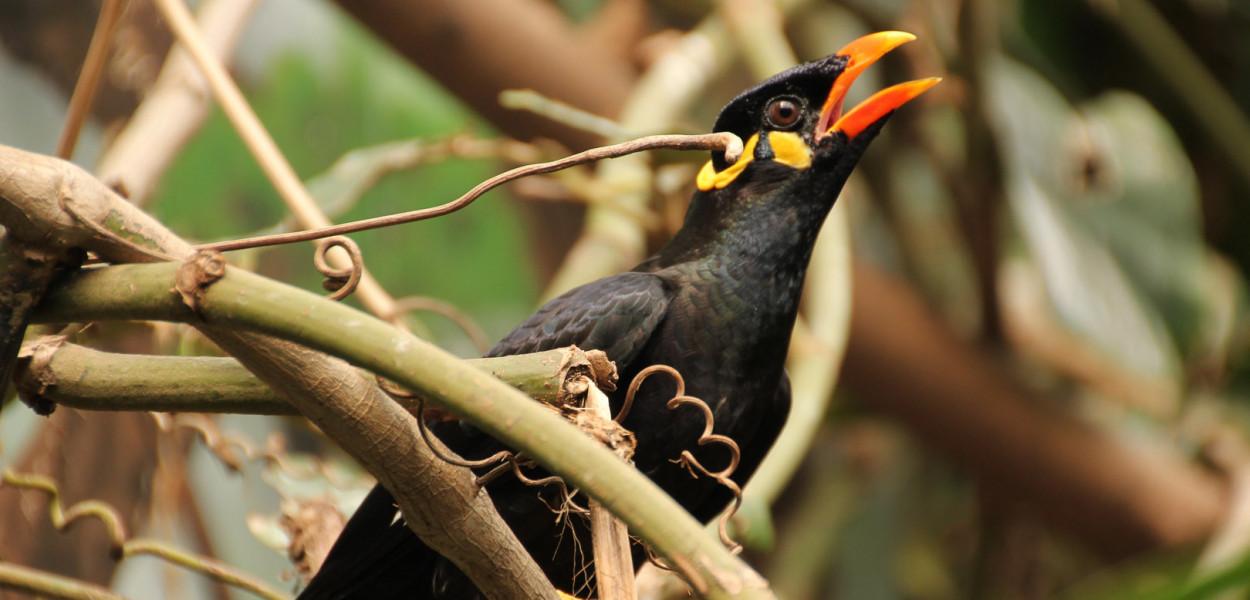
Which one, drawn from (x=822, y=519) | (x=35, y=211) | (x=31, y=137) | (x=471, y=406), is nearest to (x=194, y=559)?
(x=35, y=211)

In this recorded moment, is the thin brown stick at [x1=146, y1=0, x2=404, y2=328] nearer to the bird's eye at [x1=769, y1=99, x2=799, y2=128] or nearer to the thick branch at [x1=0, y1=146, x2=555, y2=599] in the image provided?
the bird's eye at [x1=769, y1=99, x2=799, y2=128]

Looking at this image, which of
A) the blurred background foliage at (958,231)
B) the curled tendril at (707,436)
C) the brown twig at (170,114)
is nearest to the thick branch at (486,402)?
the curled tendril at (707,436)

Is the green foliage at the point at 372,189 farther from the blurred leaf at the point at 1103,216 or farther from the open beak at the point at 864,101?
the open beak at the point at 864,101

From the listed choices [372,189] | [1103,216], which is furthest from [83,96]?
[1103,216]

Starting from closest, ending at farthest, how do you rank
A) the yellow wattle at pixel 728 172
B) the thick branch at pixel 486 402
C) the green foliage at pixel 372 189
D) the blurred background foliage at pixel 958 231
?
the thick branch at pixel 486 402 → the yellow wattle at pixel 728 172 → the blurred background foliage at pixel 958 231 → the green foliage at pixel 372 189

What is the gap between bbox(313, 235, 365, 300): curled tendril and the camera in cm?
71

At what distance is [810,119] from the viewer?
152 centimetres

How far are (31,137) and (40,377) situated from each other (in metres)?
1.72

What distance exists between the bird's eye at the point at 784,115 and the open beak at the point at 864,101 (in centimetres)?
4

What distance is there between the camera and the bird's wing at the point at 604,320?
4.36 feet

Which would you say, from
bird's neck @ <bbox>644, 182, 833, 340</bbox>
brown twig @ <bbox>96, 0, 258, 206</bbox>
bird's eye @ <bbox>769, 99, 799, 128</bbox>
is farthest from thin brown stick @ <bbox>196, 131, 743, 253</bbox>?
brown twig @ <bbox>96, 0, 258, 206</bbox>

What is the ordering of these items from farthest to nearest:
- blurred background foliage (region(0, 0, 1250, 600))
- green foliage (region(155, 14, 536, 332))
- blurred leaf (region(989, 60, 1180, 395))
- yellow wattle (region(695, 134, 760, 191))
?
green foliage (region(155, 14, 536, 332)) → blurred leaf (region(989, 60, 1180, 395)) → blurred background foliage (region(0, 0, 1250, 600)) → yellow wattle (region(695, 134, 760, 191))

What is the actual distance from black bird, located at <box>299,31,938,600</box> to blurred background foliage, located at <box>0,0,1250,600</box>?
0.73 meters

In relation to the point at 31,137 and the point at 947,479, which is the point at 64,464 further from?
the point at 947,479
